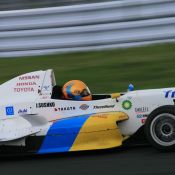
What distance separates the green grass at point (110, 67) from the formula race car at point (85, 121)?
9.25 feet

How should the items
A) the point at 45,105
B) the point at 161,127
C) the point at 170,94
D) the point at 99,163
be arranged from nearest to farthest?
the point at 99,163
the point at 161,127
the point at 170,94
the point at 45,105

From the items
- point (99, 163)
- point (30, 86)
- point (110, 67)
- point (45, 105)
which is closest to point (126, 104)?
point (99, 163)

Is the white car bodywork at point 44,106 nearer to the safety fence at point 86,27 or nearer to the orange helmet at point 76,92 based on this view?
the orange helmet at point 76,92

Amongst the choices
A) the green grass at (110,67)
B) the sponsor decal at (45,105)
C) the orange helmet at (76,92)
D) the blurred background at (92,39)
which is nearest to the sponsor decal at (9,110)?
the sponsor decal at (45,105)

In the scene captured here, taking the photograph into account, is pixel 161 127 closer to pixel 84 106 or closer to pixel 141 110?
pixel 141 110

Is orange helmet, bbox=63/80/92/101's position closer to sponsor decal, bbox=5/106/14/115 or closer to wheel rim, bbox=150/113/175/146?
sponsor decal, bbox=5/106/14/115

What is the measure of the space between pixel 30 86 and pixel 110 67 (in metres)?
3.58

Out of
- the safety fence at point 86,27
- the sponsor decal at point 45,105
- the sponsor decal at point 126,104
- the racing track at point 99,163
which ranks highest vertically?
the safety fence at point 86,27

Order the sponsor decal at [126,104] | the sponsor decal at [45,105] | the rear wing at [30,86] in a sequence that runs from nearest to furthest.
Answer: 1. the sponsor decal at [126,104]
2. the sponsor decal at [45,105]
3. the rear wing at [30,86]

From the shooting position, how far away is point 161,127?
6.31 metres

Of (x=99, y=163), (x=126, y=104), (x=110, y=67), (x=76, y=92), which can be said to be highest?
(x=110, y=67)

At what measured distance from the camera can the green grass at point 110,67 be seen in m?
9.76

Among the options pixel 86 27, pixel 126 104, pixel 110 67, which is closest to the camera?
pixel 126 104

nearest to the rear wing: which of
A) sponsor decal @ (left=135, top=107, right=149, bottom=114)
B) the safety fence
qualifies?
sponsor decal @ (left=135, top=107, right=149, bottom=114)
